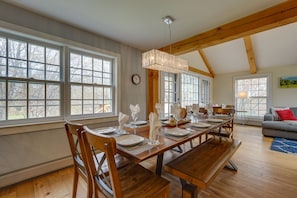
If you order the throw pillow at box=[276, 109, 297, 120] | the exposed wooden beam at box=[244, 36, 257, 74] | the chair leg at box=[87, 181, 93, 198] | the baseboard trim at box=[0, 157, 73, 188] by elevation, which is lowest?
the baseboard trim at box=[0, 157, 73, 188]

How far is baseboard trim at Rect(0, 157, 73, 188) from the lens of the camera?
1812mm

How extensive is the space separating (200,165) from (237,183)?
0.90 metres

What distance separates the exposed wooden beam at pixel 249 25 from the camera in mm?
1997

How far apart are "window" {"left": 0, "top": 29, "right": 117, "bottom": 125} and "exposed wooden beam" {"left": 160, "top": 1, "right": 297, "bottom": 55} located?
1.78m

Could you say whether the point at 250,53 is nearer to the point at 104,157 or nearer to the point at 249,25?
the point at 249,25

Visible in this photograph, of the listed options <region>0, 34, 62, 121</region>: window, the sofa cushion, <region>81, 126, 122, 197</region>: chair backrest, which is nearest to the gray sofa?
the sofa cushion

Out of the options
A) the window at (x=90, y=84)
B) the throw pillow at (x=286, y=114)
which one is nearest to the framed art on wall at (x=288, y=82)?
the throw pillow at (x=286, y=114)

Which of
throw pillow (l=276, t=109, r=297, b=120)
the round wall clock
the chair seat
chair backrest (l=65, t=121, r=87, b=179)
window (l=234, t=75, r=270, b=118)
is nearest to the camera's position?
the chair seat

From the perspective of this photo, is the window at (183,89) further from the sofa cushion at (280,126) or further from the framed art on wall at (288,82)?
the framed art on wall at (288,82)

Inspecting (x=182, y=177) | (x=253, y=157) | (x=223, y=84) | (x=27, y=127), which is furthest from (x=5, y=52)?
(x=223, y=84)

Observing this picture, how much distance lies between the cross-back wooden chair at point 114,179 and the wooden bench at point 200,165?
0.75 feet

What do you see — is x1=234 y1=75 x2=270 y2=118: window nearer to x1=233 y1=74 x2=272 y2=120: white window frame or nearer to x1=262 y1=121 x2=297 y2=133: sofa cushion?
x1=233 y1=74 x2=272 y2=120: white window frame

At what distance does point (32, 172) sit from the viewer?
199 centimetres

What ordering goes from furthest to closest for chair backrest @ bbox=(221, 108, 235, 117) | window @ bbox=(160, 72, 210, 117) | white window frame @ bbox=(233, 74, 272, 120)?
1. white window frame @ bbox=(233, 74, 272, 120)
2. window @ bbox=(160, 72, 210, 117)
3. chair backrest @ bbox=(221, 108, 235, 117)
